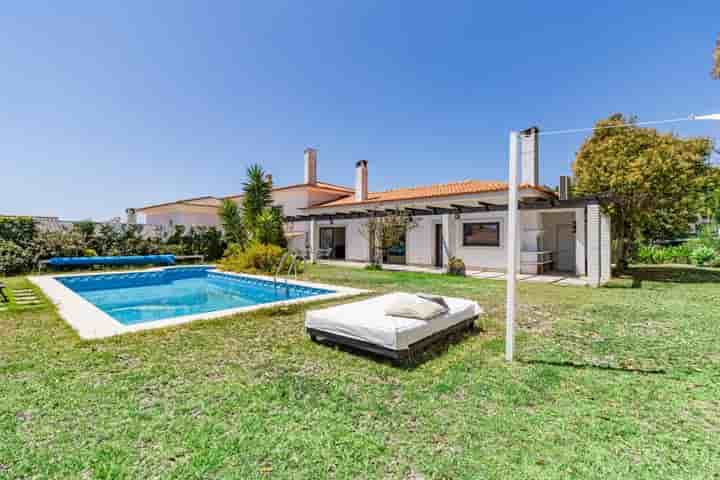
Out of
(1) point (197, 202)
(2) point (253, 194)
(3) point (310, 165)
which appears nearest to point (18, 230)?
(2) point (253, 194)

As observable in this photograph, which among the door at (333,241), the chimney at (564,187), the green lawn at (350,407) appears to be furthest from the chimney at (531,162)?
the door at (333,241)

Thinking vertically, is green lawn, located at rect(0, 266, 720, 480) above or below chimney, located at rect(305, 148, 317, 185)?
below

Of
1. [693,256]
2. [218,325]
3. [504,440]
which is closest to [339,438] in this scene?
[504,440]

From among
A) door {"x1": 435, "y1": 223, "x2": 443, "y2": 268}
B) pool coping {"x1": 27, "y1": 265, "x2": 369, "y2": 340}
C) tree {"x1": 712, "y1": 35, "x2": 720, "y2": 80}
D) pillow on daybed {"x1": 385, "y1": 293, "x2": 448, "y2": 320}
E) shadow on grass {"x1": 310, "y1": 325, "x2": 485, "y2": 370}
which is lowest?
shadow on grass {"x1": 310, "y1": 325, "x2": 485, "y2": 370}

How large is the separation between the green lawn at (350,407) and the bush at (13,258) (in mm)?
11910

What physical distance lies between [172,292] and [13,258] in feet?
26.5

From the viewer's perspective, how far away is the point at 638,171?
532 inches

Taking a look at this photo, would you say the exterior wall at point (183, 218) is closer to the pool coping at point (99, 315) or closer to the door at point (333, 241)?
the door at point (333, 241)

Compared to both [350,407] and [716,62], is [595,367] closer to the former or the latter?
[350,407]

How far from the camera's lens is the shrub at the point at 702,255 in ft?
66.8

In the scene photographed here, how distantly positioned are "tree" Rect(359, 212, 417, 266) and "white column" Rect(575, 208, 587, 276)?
7503 millimetres

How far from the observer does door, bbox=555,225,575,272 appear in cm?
1720

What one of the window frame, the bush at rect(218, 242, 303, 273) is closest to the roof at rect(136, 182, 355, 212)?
the bush at rect(218, 242, 303, 273)

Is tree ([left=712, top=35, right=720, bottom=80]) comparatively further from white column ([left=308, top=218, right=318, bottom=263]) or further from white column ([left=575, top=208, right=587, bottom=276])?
white column ([left=308, top=218, right=318, bottom=263])
